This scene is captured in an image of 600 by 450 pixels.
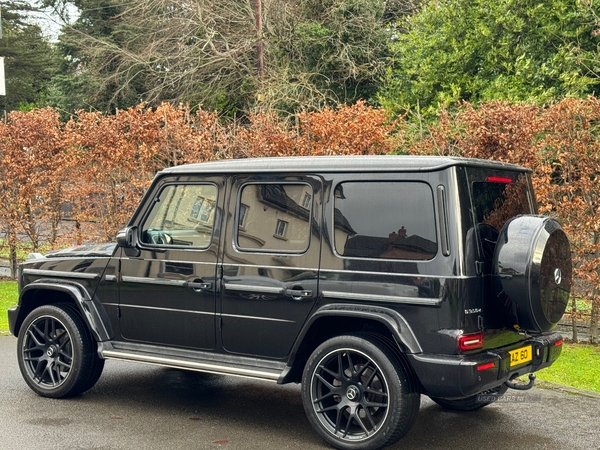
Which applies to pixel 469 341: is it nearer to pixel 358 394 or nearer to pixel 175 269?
pixel 358 394

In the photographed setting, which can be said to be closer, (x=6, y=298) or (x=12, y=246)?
(x=6, y=298)

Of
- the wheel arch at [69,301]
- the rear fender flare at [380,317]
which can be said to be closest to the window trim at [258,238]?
the rear fender flare at [380,317]

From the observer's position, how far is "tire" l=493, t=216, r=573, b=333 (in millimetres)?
5168

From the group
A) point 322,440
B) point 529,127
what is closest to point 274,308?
point 322,440

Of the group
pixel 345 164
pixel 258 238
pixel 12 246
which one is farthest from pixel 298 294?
pixel 12 246

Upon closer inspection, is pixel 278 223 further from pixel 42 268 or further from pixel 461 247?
pixel 42 268

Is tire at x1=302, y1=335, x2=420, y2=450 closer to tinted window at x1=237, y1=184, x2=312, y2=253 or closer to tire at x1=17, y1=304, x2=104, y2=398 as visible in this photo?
tinted window at x1=237, y1=184, x2=312, y2=253

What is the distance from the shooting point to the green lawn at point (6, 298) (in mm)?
10688

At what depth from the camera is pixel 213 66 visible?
87.5ft

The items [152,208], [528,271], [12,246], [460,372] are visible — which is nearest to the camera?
[460,372]

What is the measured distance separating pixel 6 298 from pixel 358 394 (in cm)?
948

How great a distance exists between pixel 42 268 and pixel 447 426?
3.71m

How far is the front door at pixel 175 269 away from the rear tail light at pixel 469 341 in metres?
1.96

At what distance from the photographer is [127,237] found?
21.2ft
